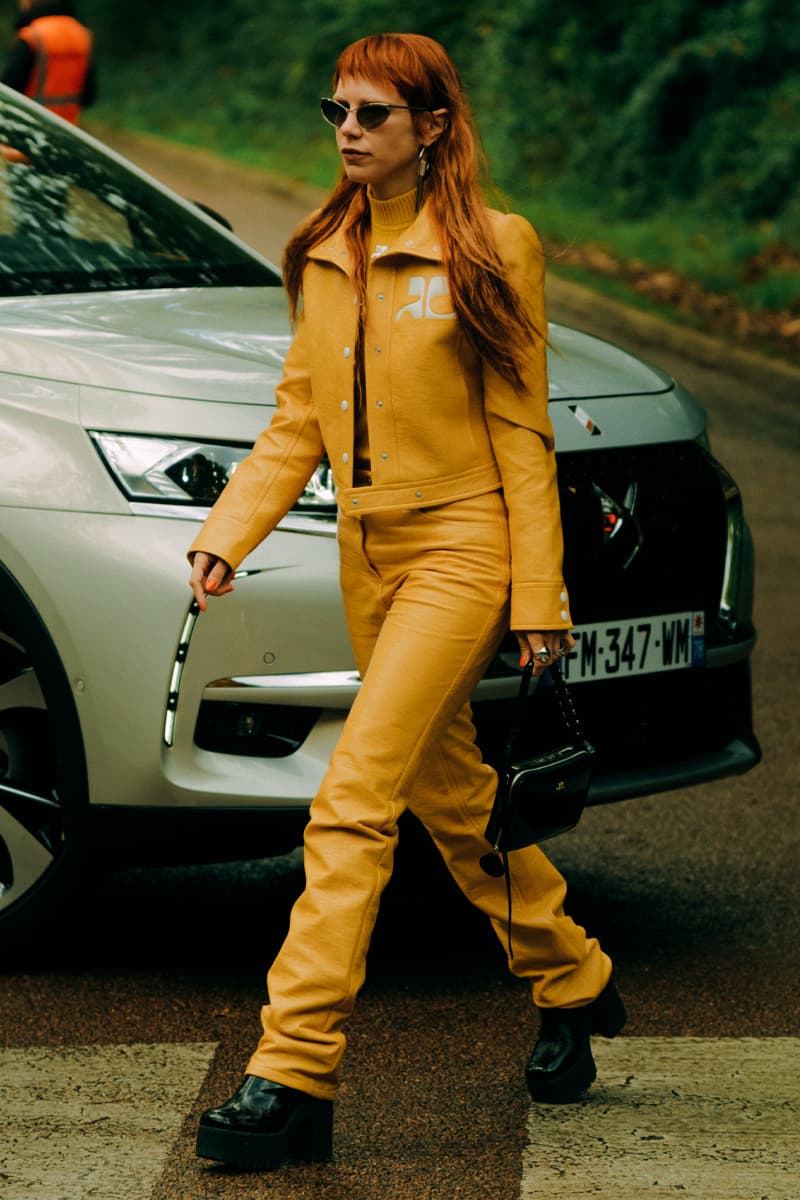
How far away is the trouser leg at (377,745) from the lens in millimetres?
3268

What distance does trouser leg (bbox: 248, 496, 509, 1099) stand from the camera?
3268mm

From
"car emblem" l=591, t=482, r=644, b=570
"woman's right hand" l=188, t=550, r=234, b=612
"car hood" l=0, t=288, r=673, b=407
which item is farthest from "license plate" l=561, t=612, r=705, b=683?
"woman's right hand" l=188, t=550, r=234, b=612

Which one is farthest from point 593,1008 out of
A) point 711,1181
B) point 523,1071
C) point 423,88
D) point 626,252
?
point 626,252

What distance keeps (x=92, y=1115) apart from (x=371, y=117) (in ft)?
5.87

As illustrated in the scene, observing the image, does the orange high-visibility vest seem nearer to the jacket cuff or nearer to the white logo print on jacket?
the white logo print on jacket

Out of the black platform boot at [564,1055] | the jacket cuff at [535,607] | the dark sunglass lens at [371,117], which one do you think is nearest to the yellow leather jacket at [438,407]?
the jacket cuff at [535,607]

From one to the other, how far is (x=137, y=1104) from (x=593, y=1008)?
2.78 ft

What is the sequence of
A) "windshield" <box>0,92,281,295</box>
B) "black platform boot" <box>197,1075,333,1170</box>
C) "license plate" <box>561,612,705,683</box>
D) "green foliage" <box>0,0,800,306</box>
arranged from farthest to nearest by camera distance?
"green foliage" <box>0,0,800,306</box> → "windshield" <box>0,92,281,295</box> → "license plate" <box>561,612,705,683</box> → "black platform boot" <box>197,1075,333,1170</box>

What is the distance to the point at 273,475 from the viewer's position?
359 centimetres

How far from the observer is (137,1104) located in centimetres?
362

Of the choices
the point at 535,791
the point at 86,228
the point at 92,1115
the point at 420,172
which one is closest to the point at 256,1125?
the point at 92,1115

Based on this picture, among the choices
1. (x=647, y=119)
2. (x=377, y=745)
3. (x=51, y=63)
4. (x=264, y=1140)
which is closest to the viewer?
(x=264, y=1140)

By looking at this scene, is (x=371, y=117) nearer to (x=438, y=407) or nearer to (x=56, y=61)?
(x=438, y=407)

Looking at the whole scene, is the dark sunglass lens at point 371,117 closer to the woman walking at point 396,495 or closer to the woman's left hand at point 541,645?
the woman walking at point 396,495
